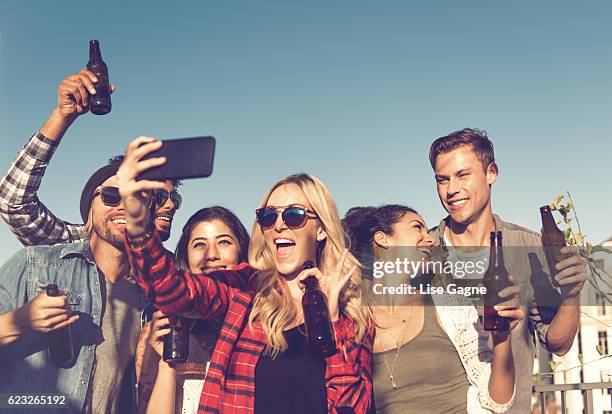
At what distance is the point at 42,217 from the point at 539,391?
14.9ft

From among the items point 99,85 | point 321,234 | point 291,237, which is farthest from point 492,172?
point 99,85

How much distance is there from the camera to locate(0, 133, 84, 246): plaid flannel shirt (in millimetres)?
4617

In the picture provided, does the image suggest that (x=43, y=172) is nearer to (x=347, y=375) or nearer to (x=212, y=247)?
(x=212, y=247)

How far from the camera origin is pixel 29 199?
4.77m

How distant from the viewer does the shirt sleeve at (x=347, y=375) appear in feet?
11.3

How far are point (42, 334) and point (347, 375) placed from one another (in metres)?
2.22

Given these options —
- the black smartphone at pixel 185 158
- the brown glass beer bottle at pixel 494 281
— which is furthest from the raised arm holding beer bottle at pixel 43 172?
the brown glass beer bottle at pixel 494 281

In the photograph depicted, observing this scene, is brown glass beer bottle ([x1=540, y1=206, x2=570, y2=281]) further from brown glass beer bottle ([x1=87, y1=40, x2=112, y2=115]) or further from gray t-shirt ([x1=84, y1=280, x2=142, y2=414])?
brown glass beer bottle ([x1=87, y1=40, x2=112, y2=115])

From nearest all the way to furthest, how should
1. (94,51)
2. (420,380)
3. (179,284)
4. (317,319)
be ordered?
1. (179,284)
2. (317,319)
3. (420,380)
4. (94,51)

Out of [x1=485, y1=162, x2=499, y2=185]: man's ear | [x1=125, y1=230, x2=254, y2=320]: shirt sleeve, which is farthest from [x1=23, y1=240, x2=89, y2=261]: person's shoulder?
[x1=485, y1=162, x2=499, y2=185]: man's ear

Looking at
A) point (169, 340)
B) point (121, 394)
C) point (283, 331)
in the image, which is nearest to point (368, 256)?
point (283, 331)

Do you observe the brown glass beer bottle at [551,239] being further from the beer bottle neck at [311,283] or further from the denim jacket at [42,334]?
the denim jacket at [42,334]

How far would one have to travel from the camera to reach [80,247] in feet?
15.8

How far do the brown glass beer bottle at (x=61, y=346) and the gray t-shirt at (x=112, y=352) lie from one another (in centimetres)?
18
